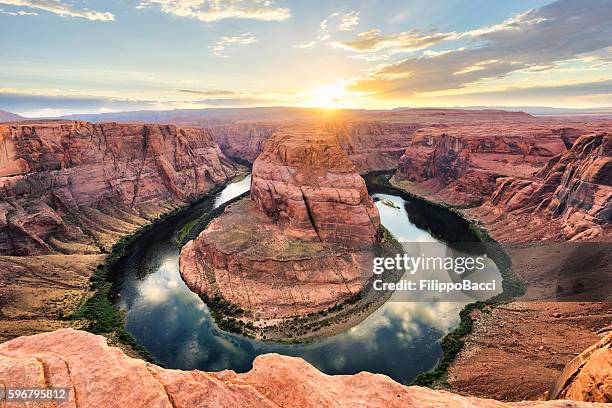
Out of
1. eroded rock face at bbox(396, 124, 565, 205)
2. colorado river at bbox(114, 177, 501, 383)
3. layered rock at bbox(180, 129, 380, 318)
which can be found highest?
eroded rock face at bbox(396, 124, 565, 205)

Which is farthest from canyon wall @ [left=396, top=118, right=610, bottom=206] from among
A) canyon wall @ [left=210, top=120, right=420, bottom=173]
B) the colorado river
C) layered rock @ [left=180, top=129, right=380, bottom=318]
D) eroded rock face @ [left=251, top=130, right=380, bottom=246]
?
the colorado river

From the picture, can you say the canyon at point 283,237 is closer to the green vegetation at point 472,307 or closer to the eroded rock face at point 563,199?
the eroded rock face at point 563,199

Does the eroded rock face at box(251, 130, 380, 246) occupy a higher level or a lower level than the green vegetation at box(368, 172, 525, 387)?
higher

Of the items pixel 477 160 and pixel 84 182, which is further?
pixel 477 160

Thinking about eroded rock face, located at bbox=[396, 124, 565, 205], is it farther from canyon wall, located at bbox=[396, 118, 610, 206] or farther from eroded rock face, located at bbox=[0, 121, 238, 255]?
eroded rock face, located at bbox=[0, 121, 238, 255]

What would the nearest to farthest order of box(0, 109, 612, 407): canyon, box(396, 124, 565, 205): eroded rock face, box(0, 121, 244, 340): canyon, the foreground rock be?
1. the foreground rock
2. box(0, 109, 612, 407): canyon
3. box(0, 121, 244, 340): canyon
4. box(396, 124, 565, 205): eroded rock face

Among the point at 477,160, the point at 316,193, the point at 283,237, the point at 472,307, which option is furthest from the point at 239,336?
the point at 477,160

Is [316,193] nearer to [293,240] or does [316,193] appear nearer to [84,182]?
[293,240]
